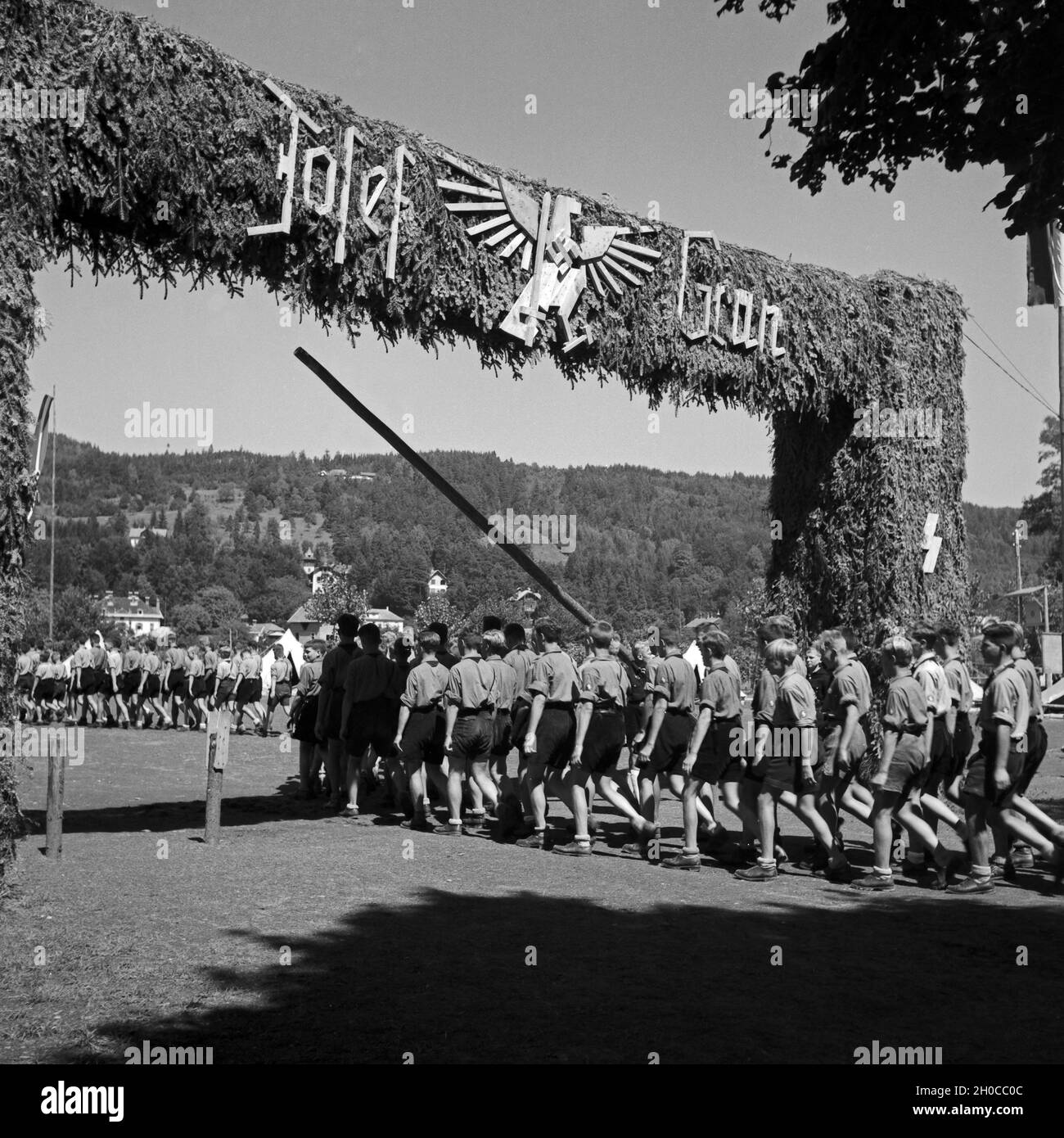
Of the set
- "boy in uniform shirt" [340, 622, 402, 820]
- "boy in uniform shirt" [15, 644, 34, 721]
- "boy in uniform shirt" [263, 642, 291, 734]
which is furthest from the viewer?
"boy in uniform shirt" [15, 644, 34, 721]

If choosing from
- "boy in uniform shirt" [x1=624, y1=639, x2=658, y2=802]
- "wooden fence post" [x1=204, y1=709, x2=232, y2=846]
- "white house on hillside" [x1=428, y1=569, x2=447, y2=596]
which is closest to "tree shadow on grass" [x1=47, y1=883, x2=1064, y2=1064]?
"wooden fence post" [x1=204, y1=709, x2=232, y2=846]

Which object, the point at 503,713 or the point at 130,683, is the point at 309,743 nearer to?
the point at 503,713

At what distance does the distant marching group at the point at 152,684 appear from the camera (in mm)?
22453

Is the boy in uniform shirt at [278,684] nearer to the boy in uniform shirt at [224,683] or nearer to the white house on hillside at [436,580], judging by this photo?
the boy in uniform shirt at [224,683]

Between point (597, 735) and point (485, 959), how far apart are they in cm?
391

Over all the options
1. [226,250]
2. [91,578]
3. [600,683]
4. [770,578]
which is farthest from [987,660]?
[91,578]

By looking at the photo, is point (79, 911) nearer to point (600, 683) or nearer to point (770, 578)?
point (600, 683)

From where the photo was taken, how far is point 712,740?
9609mm

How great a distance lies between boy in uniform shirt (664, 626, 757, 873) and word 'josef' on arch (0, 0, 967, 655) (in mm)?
2904

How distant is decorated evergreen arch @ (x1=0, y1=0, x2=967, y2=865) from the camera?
297 inches

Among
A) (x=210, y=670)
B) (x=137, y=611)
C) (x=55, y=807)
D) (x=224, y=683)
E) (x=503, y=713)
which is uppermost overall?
(x=137, y=611)

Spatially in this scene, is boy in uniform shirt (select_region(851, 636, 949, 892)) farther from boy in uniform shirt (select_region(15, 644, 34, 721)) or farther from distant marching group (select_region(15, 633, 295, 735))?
boy in uniform shirt (select_region(15, 644, 34, 721))

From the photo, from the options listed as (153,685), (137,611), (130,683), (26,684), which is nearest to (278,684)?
(153,685)

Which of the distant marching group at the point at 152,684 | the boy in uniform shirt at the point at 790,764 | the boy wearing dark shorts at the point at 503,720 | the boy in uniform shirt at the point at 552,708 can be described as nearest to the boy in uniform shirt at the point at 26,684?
the distant marching group at the point at 152,684
